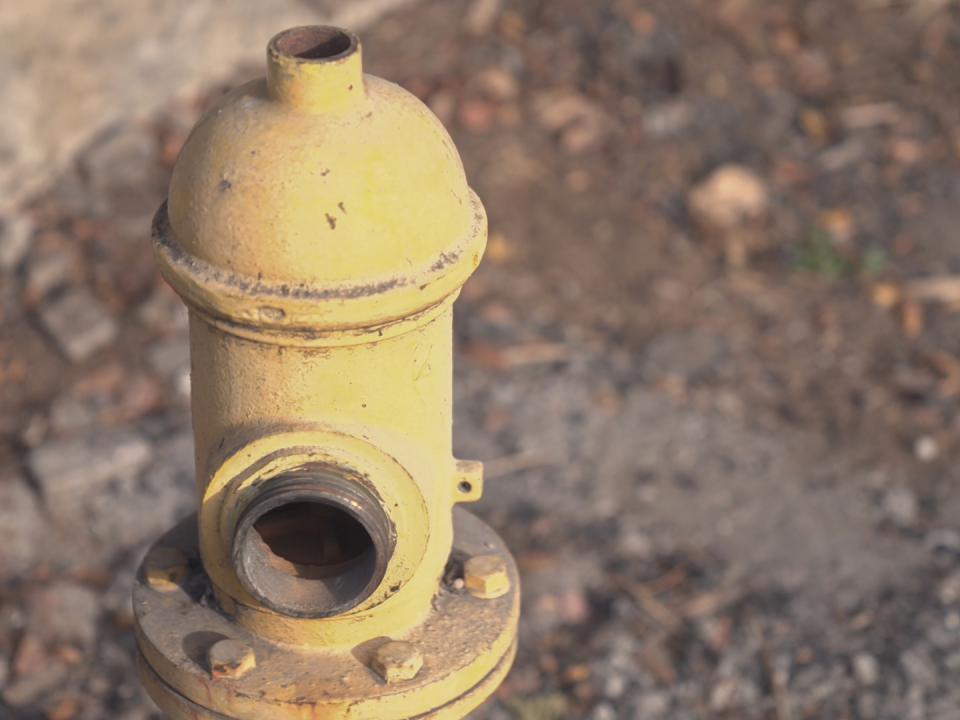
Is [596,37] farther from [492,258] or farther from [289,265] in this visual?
[289,265]

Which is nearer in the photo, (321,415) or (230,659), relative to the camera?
(321,415)

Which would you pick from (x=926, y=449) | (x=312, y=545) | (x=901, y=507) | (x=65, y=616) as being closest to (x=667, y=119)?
(x=926, y=449)

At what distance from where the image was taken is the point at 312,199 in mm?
1633

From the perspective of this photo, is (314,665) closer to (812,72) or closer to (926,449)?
(926,449)

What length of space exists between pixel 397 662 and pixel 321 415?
0.44m

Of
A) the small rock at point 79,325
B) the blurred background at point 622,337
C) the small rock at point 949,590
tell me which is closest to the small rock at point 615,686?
the blurred background at point 622,337

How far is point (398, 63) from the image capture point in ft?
18.1

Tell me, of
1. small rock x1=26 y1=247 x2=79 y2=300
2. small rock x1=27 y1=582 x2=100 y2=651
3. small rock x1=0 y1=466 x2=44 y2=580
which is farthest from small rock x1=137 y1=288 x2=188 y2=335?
small rock x1=27 y1=582 x2=100 y2=651

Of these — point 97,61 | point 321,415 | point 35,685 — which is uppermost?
point 321,415

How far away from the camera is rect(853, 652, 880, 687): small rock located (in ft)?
10.8

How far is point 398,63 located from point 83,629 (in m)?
3.10

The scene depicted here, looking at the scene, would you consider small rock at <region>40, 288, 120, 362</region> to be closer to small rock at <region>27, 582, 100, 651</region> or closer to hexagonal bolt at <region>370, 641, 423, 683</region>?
small rock at <region>27, 582, 100, 651</region>

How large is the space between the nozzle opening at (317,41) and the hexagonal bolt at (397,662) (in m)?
0.97

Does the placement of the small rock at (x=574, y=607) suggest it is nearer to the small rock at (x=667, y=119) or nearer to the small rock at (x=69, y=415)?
the small rock at (x=69, y=415)
